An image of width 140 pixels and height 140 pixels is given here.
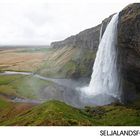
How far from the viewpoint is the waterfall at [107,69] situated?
1142 centimetres

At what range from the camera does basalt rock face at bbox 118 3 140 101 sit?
11.8 metres

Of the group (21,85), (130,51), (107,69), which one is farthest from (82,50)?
(21,85)

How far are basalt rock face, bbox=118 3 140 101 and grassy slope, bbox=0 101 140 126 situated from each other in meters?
0.94

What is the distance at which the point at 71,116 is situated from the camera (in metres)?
10.5

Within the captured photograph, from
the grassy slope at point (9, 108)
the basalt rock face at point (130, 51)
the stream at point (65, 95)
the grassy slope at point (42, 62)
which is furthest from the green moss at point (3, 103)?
the basalt rock face at point (130, 51)

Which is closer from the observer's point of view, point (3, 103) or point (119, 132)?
point (119, 132)

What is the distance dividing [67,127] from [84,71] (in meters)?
1.84

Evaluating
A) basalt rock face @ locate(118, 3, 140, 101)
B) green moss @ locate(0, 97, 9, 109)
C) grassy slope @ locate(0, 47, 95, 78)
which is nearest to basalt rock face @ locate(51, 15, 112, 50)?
grassy slope @ locate(0, 47, 95, 78)

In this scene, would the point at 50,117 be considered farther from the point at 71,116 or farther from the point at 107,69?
the point at 107,69

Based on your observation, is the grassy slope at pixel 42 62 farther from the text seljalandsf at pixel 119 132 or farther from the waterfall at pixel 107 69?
the text seljalandsf at pixel 119 132

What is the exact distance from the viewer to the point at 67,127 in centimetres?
1041

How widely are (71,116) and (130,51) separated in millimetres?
3070

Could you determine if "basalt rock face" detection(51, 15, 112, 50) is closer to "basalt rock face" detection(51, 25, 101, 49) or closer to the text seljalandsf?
"basalt rock face" detection(51, 25, 101, 49)

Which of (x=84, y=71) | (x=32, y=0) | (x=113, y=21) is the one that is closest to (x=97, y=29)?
(x=113, y=21)
